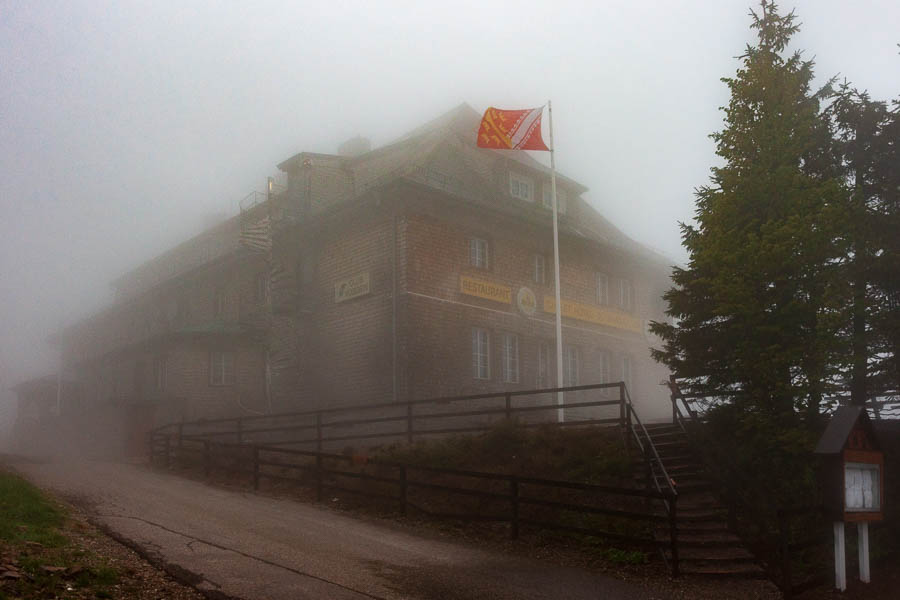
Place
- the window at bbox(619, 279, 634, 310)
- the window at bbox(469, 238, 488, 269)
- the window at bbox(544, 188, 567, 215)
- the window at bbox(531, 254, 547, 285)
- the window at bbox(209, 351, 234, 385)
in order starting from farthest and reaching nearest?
the window at bbox(209, 351, 234, 385)
the window at bbox(619, 279, 634, 310)
the window at bbox(544, 188, 567, 215)
the window at bbox(531, 254, 547, 285)
the window at bbox(469, 238, 488, 269)

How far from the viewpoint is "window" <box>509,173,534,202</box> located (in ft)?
110

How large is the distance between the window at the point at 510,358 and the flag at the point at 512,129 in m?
7.36

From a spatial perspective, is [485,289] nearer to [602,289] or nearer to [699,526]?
[602,289]

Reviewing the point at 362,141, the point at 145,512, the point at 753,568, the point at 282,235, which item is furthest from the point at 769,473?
the point at 362,141

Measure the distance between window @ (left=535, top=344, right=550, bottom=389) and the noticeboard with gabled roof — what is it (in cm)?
1912

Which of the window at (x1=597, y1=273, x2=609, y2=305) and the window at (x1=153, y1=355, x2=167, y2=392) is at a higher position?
the window at (x1=597, y1=273, x2=609, y2=305)

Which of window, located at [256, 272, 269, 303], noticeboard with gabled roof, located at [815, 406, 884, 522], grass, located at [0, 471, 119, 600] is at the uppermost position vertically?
window, located at [256, 272, 269, 303]

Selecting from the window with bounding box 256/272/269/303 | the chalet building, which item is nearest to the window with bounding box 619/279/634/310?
the chalet building

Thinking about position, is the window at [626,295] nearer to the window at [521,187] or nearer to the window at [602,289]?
the window at [602,289]

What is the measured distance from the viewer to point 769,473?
1530 cm

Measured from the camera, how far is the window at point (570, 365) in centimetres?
3269

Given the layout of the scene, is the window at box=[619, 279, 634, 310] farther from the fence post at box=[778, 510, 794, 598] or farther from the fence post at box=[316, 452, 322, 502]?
the fence post at box=[778, 510, 794, 598]

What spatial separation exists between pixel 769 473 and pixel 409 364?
519 inches

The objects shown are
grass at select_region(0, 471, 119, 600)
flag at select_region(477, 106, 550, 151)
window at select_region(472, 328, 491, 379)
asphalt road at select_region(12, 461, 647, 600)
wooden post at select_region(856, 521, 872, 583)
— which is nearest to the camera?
grass at select_region(0, 471, 119, 600)
